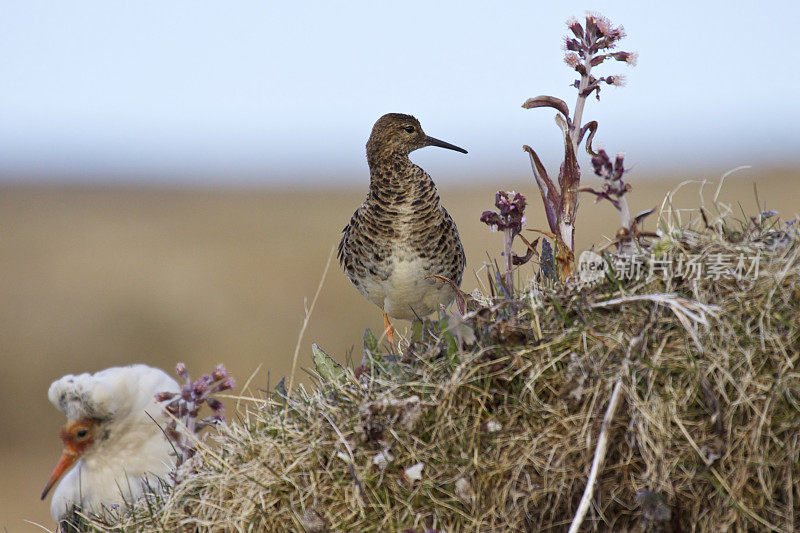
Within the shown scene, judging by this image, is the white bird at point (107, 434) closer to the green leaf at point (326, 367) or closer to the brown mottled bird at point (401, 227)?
the green leaf at point (326, 367)

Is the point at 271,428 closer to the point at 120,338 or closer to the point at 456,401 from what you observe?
the point at 456,401

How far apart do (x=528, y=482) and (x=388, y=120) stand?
11.5 ft

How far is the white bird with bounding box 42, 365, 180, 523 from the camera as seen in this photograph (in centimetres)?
403

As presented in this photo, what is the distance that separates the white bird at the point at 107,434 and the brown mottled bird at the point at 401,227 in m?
1.77

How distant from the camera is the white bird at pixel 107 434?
403cm

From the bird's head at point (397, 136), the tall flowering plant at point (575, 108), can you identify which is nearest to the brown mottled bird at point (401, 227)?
the bird's head at point (397, 136)

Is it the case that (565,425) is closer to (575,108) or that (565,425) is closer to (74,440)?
(575,108)

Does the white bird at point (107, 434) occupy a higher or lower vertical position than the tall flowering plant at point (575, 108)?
lower

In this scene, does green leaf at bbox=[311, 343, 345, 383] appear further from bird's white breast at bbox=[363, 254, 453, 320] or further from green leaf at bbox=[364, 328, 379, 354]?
bird's white breast at bbox=[363, 254, 453, 320]

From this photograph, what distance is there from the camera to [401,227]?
539cm

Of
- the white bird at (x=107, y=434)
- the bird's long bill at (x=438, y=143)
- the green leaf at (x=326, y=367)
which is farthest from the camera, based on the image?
the bird's long bill at (x=438, y=143)

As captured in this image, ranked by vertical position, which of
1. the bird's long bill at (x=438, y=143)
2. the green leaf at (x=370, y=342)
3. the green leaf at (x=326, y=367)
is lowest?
the green leaf at (x=326, y=367)

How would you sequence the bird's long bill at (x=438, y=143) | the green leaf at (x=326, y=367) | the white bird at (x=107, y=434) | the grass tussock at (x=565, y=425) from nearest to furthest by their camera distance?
the grass tussock at (x=565, y=425) < the green leaf at (x=326, y=367) < the white bird at (x=107, y=434) < the bird's long bill at (x=438, y=143)

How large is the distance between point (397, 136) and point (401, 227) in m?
0.65
